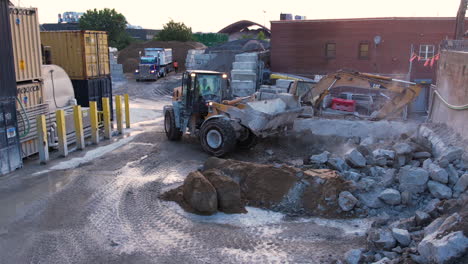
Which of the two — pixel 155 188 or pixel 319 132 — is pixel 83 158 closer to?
pixel 155 188

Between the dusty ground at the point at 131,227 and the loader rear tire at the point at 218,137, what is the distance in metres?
1.36

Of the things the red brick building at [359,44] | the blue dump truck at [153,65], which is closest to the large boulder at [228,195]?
the red brick building at [359,44]

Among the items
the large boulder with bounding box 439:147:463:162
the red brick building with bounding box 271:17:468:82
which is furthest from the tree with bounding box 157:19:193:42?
the large boulder with bounding box 439:147:463:162

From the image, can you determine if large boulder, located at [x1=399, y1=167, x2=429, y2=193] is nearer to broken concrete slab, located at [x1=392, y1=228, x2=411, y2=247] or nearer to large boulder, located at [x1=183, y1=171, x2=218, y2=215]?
broken concrete slab, located at [x1=392, y1=228, x2=411, y2=247]

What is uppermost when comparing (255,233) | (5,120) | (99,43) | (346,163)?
(99,43)

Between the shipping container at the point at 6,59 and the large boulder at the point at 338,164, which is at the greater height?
the shipping container at the point at 6,59

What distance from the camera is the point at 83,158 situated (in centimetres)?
1219

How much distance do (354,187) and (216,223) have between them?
274 cm

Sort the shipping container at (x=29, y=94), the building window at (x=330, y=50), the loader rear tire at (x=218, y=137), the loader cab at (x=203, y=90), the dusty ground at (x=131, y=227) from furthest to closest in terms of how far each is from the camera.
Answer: the building window at (x=330, y=50), the loader cab at (x=203, y=90), the loader rear tire at (x=218, y=137), the shipping container at (x=29, y=94), the dusty ground at (x=131, y=227)

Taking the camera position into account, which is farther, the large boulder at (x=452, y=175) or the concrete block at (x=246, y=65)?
the concrete block at (x=246, y=65)

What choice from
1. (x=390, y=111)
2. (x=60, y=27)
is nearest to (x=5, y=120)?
(x=390, y=111)

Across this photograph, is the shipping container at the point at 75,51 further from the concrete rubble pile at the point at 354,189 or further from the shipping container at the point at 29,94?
the concrete rubble pile at the point at 354,189

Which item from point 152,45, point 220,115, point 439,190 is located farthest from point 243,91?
point 152,45

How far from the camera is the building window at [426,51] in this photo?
77.5 ft
